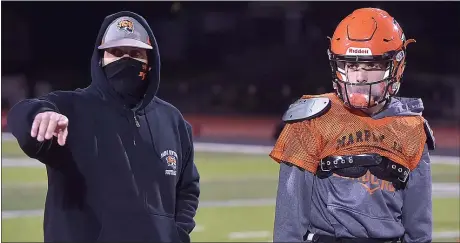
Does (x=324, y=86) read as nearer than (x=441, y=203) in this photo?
No

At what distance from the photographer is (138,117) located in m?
2.53

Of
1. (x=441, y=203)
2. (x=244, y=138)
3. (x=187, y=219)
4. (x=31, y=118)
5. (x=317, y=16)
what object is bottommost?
(x=244, y=138)

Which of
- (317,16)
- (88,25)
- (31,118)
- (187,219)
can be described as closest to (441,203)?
(317,16)

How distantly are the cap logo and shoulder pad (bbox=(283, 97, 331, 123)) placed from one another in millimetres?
641

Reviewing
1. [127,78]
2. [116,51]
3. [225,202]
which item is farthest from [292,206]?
[225,202]

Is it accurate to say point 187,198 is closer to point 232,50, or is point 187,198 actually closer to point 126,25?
point 126,25

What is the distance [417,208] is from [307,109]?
1.49 feet

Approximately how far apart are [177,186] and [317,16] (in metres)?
6.60

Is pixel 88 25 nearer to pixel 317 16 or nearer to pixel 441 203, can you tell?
pixel 317 16

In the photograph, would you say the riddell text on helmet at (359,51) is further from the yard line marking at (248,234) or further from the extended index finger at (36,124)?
the yard line marking at (248,234)

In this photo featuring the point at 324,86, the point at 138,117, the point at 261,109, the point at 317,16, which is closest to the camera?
the point at 138,117

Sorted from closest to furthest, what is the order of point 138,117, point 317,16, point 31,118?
point 31,118 → point 138,117 → point 317,16

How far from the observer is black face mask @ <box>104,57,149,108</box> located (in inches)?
99.0

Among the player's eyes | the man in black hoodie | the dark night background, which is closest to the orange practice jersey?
the player's eyes
